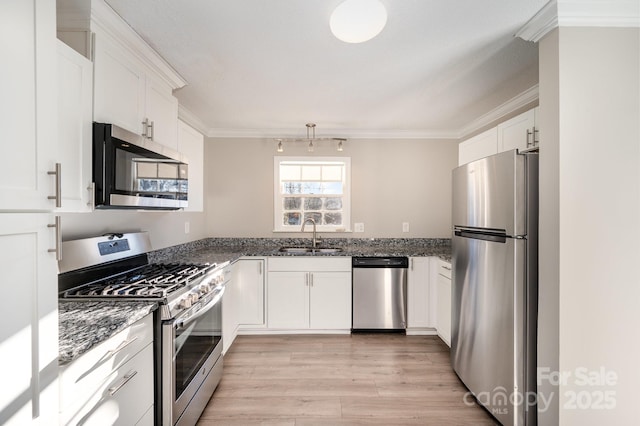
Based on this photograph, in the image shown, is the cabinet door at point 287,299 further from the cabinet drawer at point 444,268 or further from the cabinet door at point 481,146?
the cabinet door at point 481,146

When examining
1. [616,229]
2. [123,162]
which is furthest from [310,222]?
[616,229]

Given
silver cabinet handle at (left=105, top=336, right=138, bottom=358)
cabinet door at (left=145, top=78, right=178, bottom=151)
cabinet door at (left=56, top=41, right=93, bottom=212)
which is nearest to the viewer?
silver cabinet handle at (left=105, top=336, right=138, bottom=358)

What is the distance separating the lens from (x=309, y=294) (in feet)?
10.7

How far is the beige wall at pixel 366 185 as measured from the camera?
150 inches

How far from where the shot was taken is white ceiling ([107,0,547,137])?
1.55m

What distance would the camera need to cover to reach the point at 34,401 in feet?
2.69

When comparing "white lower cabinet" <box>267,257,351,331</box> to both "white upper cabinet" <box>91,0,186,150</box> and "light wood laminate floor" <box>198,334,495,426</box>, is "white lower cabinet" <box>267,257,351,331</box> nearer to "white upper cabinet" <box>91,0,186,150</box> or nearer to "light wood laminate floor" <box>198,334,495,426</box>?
"light wood laminate floor" <box>198,334,495,426</box>

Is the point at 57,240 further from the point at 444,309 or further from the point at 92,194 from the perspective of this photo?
the point at 444,309

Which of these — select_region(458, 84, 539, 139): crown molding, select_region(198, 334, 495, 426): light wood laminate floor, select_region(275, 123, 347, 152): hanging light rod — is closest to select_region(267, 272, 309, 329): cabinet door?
Result: select_region(198, 334, 495, 426): light wood laminate floor

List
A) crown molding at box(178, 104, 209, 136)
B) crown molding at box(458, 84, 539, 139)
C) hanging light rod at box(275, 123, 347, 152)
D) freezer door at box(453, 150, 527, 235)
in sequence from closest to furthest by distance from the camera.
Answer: freezer door at box(453, 150, 527, 235), crown molding at box(458, 84, 539, 139), crown molding at box(178, 104, 209, 136), hanging light rod at box(275, 123, 347, 152)

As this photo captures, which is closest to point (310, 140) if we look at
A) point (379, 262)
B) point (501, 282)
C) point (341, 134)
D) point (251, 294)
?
point (341, 134)

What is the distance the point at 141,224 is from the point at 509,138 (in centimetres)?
284

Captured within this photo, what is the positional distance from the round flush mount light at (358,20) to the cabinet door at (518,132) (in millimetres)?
1147

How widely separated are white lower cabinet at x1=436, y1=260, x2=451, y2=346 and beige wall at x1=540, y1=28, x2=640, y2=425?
138 cm
